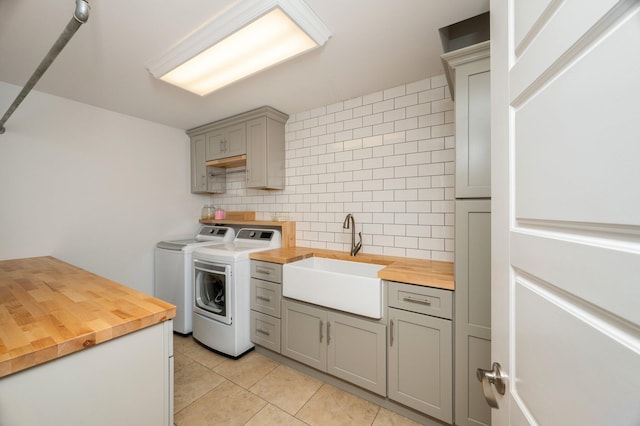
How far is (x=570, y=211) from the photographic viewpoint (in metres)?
0.41

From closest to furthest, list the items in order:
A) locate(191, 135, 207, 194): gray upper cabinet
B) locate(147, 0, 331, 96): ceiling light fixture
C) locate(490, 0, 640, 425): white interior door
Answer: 1. locate(490, 0, 640, 425): white interior door
2. locate(147, 0, 331, 96): ceiling light fixture
3. locate(191, 135, 207, 194): gray upper cabinet

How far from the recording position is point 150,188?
Answer: 3.04 meters

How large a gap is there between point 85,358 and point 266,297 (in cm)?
147

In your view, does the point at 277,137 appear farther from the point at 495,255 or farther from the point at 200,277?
the point at 495,255

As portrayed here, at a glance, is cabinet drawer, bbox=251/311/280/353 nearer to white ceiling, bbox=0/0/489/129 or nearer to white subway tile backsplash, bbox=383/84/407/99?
white ceiling, bbox=0/0/489/129

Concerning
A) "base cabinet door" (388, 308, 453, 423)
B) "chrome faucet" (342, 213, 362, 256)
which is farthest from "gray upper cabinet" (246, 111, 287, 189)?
"base cabinet door" (388, 308, 453, 423)

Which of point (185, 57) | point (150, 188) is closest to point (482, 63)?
point (185, 57)

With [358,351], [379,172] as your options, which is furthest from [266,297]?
[379,172]

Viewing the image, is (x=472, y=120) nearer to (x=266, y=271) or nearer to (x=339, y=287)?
(x=339, y=287)

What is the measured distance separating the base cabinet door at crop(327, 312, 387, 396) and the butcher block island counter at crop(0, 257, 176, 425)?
1.13 metres

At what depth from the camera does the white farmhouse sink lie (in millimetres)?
1721

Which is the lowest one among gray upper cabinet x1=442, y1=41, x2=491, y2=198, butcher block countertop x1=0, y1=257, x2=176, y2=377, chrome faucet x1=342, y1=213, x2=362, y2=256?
butcher block countertop x1=0, y1=257, x2=176, y2=377

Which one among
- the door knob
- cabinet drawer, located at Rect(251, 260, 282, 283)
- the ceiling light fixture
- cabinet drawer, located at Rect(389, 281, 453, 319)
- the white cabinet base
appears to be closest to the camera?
the door knob

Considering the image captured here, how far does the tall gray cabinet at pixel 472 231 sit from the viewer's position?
4.57 feet
